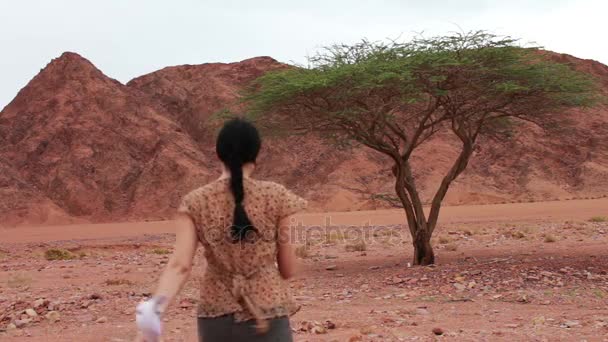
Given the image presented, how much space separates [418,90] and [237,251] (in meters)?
11.1

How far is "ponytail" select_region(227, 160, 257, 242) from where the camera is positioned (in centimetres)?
291

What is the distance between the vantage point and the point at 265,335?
9.56 ft

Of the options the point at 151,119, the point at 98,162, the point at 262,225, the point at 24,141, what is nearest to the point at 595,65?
the point at 151,119

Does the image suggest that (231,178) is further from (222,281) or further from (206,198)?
(222,281)

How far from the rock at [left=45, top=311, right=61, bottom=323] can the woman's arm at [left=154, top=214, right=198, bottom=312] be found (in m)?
7.23

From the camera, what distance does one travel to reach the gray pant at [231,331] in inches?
114

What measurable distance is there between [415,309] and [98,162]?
51830mm

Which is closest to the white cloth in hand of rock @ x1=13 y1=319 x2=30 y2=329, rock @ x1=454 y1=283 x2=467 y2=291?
rock @ x1=13 y1=319 x2=30 y2=329

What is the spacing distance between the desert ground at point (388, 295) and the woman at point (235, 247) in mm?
4413

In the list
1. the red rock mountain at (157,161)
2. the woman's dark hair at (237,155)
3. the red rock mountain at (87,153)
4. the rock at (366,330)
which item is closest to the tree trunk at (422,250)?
the rock at (366,330)

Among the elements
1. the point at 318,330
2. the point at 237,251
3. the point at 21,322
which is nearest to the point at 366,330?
the point at 318,330

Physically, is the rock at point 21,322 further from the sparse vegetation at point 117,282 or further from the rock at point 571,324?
the rock at point 571,324

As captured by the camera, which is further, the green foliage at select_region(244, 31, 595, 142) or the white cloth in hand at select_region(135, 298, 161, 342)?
the green foliage at select_region(244, 31, 595, 142)

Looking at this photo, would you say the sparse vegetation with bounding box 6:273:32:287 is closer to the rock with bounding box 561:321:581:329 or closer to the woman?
the rock with bounding box 561:321:581:329
